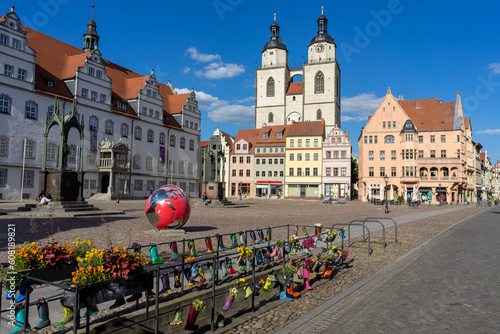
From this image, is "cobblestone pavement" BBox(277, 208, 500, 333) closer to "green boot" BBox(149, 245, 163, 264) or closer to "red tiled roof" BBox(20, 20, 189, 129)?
"green boot" BBox(149, 245, 163, 264)

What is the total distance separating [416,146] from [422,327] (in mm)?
64299

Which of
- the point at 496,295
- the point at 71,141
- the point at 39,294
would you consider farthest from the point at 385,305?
the point at 71,141

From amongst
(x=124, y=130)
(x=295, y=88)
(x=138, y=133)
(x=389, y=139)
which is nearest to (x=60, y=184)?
(x=124, y=130)

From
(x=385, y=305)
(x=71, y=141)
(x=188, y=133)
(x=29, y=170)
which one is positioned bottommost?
(x=385, y=305)

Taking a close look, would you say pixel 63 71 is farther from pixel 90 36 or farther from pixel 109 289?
pixel 109 289

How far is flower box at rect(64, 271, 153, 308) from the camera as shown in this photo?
392cm

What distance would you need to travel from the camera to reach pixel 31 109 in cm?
4009

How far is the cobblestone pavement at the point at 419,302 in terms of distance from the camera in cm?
541

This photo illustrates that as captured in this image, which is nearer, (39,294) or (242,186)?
(39,294)

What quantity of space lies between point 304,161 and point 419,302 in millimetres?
62690

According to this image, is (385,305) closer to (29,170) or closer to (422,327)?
(422,327)

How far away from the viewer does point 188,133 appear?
64.8m

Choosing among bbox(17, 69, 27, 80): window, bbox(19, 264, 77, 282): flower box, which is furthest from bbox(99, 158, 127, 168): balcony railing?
bbox(19, 264, 77, 282): flower box

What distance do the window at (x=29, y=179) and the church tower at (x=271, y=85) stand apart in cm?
5398
